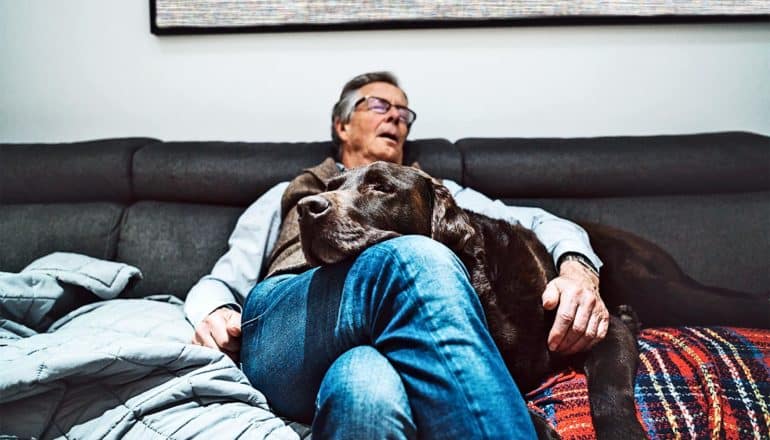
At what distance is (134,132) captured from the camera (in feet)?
7.41

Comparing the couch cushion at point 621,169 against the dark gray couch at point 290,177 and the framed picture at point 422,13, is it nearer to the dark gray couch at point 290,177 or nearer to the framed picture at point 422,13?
the dark gray couch at point 290,177

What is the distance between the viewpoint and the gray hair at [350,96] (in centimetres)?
190

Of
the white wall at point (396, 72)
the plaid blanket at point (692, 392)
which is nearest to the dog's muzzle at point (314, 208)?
the plaid blanket at point (692, 392)

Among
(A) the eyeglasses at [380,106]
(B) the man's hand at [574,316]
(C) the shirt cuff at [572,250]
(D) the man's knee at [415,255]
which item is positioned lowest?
(B) the man's hand at [574,316]

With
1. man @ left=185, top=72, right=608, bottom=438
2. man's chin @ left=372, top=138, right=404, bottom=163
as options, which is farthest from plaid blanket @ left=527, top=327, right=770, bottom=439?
man's chin @ left=372, top=138, right=404, bottom=163

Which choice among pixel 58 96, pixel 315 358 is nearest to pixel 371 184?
pixel 315 358

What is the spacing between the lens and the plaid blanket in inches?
41.4

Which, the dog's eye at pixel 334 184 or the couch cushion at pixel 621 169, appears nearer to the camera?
the dog's eye at pixel 334 184

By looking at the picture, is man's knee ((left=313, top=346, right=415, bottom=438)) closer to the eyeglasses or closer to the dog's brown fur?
the dog's brown fur

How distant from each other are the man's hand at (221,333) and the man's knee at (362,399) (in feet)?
1.55

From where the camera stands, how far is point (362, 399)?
2.76ft

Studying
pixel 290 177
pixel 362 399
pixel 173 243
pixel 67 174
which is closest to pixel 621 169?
pixel 290 177

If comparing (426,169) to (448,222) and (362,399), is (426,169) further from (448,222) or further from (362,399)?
(362,399)

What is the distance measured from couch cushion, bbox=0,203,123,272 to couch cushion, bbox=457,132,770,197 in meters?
1.27
